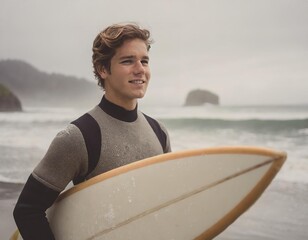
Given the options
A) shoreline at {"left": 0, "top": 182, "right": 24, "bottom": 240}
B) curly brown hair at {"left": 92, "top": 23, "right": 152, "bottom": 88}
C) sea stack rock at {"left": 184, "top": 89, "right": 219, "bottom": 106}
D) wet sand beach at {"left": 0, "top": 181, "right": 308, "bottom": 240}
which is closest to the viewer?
curly brown hair at {"left": 92, "top": 23, "right": 152, "bottom": 88}

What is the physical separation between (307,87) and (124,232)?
5.38m

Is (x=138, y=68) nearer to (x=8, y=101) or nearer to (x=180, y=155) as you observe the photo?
(x=180, y=155)

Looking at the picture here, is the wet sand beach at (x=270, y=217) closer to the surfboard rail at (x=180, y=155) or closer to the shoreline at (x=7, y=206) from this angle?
the shoreline at (x=7, y=206)

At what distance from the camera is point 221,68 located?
7109mm

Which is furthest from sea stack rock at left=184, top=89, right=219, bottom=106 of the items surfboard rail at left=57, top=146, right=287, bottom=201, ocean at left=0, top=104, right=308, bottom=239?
surfboard rail at left=57, top=146, right=287, bottom=201

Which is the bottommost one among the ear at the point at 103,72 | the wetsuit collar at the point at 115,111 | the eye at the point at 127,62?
the wetsuit collar at the point at 115,111

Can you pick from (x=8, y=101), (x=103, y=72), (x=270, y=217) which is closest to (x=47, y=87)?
(x=8, y=101)

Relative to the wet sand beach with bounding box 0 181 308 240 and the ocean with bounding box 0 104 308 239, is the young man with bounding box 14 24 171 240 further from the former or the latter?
the ocean with bounding box 0 104 308 239

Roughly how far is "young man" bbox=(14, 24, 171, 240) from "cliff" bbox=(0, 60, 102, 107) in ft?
17.9

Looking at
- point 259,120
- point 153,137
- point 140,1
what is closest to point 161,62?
point 140,1

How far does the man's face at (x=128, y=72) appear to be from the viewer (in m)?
0.95

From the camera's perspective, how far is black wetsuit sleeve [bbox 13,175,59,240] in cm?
84

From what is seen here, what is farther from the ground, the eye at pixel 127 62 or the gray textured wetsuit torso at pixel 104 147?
the eye at pixel 127 62

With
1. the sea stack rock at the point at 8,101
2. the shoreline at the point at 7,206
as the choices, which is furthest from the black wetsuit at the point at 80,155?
the sea stack rock at the point at 8,101
